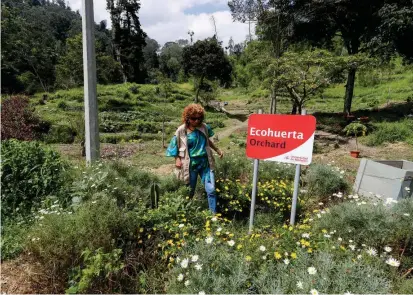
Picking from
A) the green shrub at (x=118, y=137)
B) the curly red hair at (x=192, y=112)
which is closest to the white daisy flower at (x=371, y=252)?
the curly red hair at (x=192, y=112)

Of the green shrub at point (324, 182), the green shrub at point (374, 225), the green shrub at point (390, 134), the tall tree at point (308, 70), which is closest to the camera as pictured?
the green shrub at point (374, 225)

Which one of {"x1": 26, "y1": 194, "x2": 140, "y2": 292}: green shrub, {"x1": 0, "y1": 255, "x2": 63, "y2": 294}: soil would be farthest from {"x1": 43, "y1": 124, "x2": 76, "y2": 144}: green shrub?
{"x1": 26, "y1": 194, "x2": 140, "y2": 292}: green shrub

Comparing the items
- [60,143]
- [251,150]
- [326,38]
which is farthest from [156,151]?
[326,38]

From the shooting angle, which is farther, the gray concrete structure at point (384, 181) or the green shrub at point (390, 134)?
the green shrub at point (390, 134)

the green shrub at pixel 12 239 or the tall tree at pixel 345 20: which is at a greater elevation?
the tall tree at pixel 345 20

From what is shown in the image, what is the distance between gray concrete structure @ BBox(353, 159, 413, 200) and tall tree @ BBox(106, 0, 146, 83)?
30.6m

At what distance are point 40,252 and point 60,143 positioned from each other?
9.14 meters

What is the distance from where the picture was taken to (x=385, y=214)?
2.65 m

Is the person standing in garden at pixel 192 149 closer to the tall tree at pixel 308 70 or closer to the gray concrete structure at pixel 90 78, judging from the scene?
the gray concrete structure at pixel 90 78

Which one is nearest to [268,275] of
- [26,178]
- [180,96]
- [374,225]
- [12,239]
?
[374,225]

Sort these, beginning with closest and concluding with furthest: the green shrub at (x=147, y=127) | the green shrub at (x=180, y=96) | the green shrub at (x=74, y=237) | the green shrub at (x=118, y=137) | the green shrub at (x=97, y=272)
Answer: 1. the green shrub at (x=97, y=272)
2. the green shrub at (x=74, y=237)
3. the green shrub at (x=118, y=137)
4. the green shrub at (x=147, y=127)
5. the green shrub at (x=180, y=96)

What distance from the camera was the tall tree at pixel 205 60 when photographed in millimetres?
19266

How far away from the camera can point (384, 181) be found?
384 cm

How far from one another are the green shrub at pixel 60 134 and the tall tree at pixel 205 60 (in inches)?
391
